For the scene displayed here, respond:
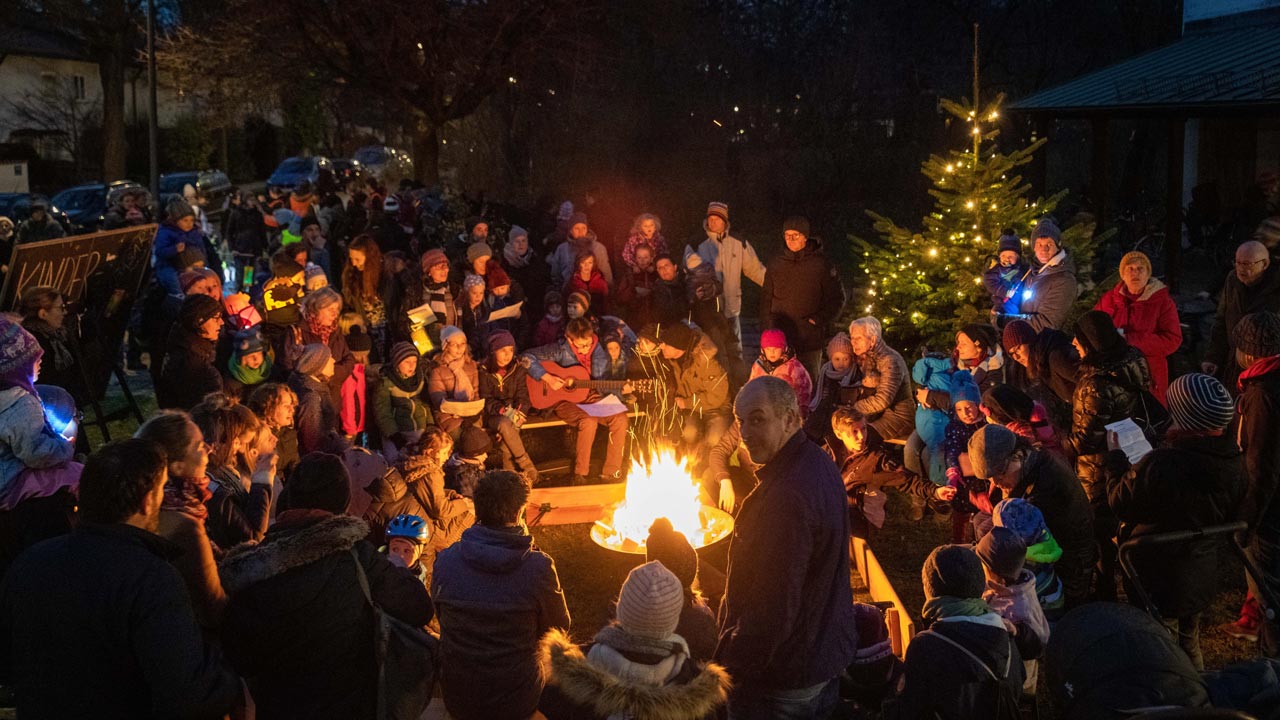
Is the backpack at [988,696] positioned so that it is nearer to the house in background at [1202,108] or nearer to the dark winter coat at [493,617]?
the dark winter coat at [493,617]

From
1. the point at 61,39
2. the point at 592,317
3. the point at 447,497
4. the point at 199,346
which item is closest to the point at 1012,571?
the point at 447,497

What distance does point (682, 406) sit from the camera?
9.49 metres

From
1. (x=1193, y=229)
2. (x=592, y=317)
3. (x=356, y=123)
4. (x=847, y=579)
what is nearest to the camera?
(x=847, y=579)

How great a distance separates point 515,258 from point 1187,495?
8.18 metres

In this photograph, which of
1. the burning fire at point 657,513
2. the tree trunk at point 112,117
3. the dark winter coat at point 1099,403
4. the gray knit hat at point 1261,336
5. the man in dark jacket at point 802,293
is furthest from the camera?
the tree trunk at point 112,117

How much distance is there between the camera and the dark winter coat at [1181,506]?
5480 millimetres

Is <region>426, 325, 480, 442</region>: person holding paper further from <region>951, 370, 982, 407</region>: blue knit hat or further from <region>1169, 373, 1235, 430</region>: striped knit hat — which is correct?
<region>1169, 373, 1235, 430</region>: striped knit hat

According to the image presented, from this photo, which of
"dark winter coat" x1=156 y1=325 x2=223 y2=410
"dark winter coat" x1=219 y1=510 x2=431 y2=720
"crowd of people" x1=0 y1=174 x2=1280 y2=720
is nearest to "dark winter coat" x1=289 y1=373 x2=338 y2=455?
"crowd of people" x1=0 y1=174 x2=1280 y2=720

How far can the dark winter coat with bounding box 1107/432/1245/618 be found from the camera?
5.48m

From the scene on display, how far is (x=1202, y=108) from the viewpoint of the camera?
1479 cm

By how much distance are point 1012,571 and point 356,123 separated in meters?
51.6

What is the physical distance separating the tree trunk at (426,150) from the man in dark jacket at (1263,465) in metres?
17.1

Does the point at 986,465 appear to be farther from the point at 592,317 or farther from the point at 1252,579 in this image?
the point at 592,317

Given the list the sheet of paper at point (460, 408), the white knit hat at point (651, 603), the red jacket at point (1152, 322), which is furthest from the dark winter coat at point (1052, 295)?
the white knit hat at point (651, 603)
